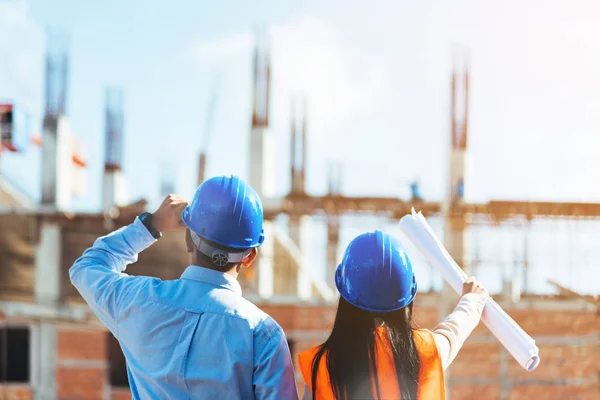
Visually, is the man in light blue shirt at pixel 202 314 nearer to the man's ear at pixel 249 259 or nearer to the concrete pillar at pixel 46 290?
the man's ear at pixel 249 259

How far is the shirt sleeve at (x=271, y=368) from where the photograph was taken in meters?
1.35

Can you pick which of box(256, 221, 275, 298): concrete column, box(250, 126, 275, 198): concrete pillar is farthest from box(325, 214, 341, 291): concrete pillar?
box(250, 126, 275, 198): concrete pillar

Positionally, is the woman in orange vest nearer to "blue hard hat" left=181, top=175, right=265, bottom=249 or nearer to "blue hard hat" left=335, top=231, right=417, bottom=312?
"blue hard hat" left=335, top=231, right=417, bottom=312

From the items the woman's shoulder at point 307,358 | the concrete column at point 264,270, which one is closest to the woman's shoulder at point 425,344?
the woman's shoulder at point 307,358

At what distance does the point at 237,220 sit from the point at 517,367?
8.76m

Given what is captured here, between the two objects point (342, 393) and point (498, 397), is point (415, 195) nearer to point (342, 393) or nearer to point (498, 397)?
point (498, 397)

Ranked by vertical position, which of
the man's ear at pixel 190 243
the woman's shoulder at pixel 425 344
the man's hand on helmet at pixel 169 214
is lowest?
the woman's shoulder at pixel 425 344

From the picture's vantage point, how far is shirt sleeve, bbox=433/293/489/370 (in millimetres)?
1559

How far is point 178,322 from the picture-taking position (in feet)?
4.69

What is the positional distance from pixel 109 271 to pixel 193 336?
338mm

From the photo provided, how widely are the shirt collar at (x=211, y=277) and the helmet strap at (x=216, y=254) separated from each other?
2 centimetres

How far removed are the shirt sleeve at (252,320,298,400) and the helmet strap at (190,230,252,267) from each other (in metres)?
0.18

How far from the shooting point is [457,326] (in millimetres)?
1616

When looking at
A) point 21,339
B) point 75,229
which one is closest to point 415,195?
point 75,229
